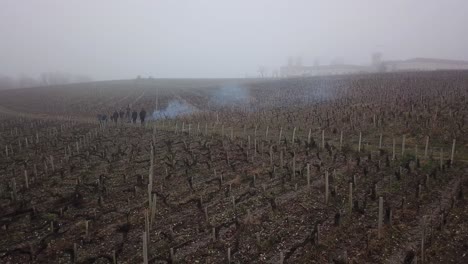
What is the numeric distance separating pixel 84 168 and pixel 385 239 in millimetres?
17415

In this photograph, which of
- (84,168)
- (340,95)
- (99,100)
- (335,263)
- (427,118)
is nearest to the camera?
(335,263)

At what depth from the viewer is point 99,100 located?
68.9 m

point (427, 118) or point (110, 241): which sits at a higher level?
point (427, 118)

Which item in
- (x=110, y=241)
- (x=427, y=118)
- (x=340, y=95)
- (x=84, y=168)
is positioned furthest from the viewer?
(x=340, y=95)

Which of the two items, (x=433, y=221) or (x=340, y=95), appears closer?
(x=433, y=221)

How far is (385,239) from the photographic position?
11148 mm

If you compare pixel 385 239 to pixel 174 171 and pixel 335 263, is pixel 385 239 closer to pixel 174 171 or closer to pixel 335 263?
pixel 335 263

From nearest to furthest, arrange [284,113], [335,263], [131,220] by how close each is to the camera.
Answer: [335,263] < [131,220] < [284,113]

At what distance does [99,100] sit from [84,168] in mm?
52348

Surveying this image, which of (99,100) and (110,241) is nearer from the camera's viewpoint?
(110,241)

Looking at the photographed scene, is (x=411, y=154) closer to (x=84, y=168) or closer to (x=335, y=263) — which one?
(x=335, y=263)

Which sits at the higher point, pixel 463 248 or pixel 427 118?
pixel 427 118

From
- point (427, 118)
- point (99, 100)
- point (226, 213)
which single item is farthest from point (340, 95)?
point (99, 100)

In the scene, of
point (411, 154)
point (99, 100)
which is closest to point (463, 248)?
point (411, 154)
